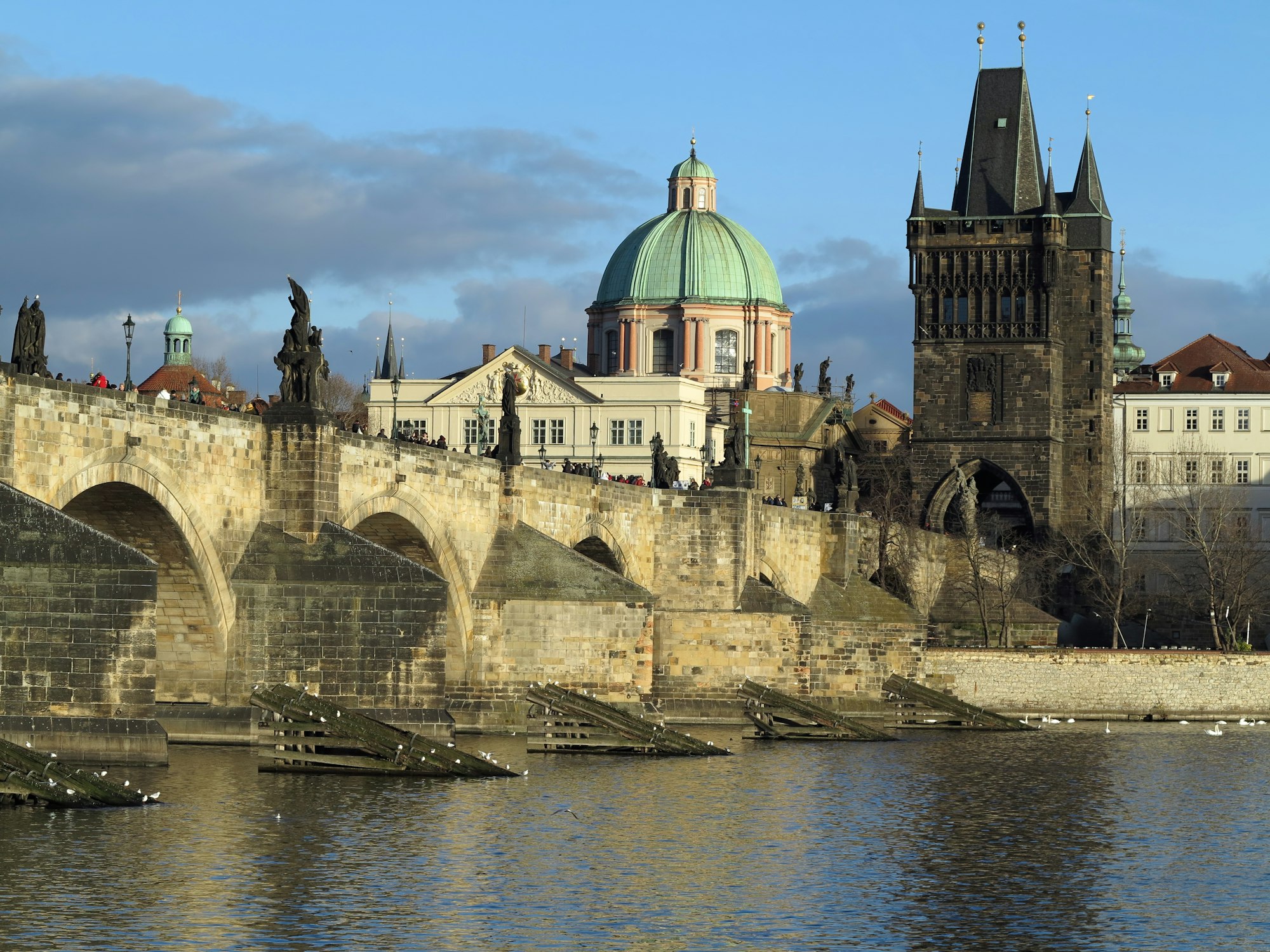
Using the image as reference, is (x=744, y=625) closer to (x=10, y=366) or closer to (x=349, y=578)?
(x=349, y=578)

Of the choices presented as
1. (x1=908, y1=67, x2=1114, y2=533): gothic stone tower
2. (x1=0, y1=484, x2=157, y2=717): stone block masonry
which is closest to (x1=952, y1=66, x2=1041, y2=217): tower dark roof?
(x1=908, y1=67, x2=1114, y2=533): gothic stone tower

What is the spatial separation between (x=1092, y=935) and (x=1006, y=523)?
8729 cm

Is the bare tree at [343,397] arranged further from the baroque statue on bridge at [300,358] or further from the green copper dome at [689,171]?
the baroque statue on bridge at [300,358]

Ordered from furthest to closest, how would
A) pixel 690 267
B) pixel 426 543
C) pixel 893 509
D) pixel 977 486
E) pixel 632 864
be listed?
pixel 690 267 < pixel 977 486 < pixel 893 509 < pixel 426 543 < pixel 632 864

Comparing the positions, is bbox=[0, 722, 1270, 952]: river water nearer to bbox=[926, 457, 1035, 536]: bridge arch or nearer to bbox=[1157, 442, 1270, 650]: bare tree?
bbox=[1157, 442, 1270, 650]: bare tree

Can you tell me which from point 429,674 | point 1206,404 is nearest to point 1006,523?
point 1206,404

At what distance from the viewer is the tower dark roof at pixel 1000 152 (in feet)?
382

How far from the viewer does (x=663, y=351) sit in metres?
132

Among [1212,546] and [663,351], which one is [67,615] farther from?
[663,351]

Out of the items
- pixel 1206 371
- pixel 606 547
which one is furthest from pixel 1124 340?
pixel 606 547

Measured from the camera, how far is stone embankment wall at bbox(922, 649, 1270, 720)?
73.1 metres

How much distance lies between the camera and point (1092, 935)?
2820cm

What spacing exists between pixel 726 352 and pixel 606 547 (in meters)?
68.9

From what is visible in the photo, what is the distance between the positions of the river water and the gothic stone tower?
67.6 metres
